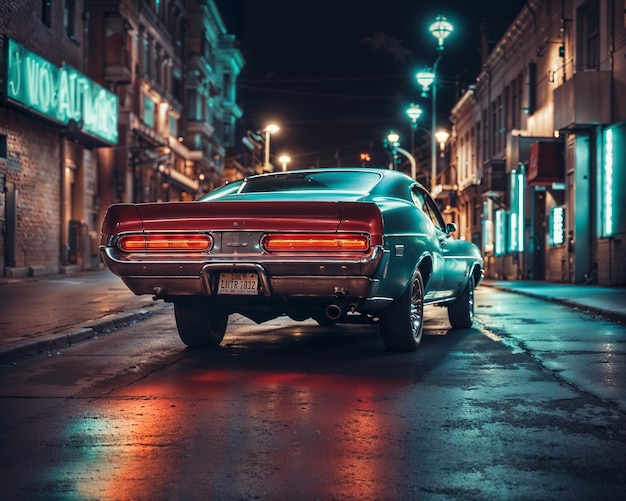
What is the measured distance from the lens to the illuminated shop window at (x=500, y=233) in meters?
38.6

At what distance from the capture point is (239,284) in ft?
26.8

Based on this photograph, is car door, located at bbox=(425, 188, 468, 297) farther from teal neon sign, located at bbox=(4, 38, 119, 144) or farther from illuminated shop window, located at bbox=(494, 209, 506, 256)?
illuminated shop window, located at bbox=(494, 209, 506, 256)

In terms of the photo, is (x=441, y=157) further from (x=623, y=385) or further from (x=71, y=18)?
(x=623, y=385)

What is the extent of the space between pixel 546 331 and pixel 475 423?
620cm

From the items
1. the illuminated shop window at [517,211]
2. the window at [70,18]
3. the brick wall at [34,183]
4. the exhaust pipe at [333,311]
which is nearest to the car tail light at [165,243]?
the exhaust pipe at [333,311]

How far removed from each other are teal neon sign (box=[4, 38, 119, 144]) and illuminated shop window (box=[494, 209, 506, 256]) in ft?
50.0

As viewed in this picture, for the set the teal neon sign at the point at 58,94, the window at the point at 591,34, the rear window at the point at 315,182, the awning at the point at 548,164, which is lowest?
the rear window at the point at 315,182

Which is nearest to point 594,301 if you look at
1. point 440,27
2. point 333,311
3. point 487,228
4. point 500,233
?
point 333,311

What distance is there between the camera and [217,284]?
27.1ft

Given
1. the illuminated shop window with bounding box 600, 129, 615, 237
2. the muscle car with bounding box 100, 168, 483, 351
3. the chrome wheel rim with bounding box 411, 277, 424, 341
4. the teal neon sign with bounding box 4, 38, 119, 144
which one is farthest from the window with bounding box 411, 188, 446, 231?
the teal neon sign with bounding box 4, 38, 119, 144

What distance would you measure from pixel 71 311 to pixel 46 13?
63.8 feet

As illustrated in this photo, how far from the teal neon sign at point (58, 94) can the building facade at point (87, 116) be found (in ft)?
0.11

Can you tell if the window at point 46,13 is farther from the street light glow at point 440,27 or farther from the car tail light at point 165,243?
the car tail light at point 165,243

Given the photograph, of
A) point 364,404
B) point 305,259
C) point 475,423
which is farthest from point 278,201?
point 475,423
